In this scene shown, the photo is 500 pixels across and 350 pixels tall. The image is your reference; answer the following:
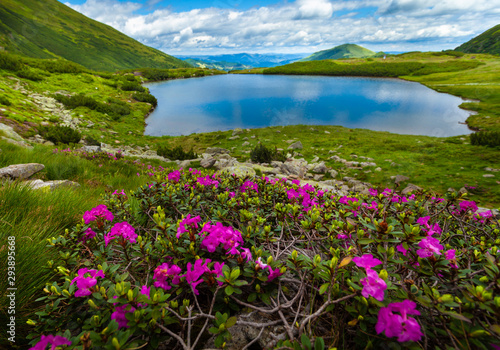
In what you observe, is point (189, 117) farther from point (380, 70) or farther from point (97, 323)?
point (380, 70)

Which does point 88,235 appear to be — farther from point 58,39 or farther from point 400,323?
point 58,39

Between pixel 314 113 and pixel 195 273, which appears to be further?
pixel 314 113

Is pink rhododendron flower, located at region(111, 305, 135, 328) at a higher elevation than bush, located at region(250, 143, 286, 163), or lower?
higher

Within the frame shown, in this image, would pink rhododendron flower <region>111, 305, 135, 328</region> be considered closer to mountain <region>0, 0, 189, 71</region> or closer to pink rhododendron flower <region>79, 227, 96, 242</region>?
pink rhododendron flower <region>79, 227, 96, 242</region>

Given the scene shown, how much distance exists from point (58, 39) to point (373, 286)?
711 ft

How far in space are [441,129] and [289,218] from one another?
4662 centimetres

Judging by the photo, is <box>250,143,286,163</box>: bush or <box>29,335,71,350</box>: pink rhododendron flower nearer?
<box>29,335,71,350</box>: pink rhododendron flower

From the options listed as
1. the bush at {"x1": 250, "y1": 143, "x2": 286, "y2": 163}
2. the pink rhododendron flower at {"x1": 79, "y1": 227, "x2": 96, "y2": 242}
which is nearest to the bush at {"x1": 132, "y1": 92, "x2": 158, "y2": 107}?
the bush at {"x1": 250, "y1": 143, "x2": 286, "y2": 163}

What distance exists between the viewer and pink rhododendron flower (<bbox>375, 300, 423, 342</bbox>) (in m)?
1.01

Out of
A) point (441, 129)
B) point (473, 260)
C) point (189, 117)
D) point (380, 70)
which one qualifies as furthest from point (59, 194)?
point (380, 70)

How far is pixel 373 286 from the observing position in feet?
3.90

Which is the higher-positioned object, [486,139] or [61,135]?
[61,135]

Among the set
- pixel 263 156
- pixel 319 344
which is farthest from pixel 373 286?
pixel 263 156

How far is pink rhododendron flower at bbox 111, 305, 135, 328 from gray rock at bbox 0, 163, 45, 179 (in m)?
5.16
